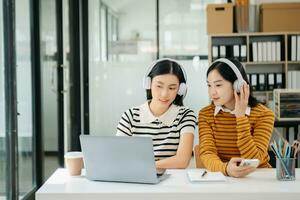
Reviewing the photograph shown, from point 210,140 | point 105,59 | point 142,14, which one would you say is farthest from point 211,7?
point 210,140

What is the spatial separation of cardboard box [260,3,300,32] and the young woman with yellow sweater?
10.4 feet

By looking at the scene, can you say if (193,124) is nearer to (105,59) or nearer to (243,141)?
(243,141)

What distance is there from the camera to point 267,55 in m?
5.26

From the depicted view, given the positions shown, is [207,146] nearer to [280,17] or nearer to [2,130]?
[2,130]

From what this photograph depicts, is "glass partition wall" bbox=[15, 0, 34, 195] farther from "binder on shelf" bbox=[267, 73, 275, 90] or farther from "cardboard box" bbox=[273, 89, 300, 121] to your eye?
"binder on shelf" bbox=[267, 73, 275, 90]

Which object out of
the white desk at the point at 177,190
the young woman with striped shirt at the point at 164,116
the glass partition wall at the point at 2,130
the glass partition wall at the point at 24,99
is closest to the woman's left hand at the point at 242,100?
the young woman with striped shirt at the point at 164,116

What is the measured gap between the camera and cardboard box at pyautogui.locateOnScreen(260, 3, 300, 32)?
5106 mm

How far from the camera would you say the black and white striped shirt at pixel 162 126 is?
2.33 m

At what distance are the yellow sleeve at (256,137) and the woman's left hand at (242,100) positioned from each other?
33 mm

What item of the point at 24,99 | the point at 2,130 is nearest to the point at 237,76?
the point at 2,130

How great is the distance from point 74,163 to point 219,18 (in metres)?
3.71

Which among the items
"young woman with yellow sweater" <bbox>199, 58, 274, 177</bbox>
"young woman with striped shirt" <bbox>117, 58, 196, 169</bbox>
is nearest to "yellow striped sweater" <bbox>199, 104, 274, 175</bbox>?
"young woman with yellow sweater" <bbox>199, 58, 274, 177</bbox>

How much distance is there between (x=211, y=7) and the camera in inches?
205

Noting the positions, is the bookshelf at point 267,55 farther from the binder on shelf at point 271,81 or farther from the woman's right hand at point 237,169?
the woman's right hand at point 237,169
